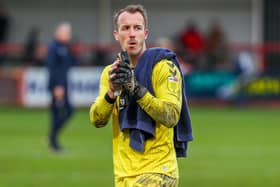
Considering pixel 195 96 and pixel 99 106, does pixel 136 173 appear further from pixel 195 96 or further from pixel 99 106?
pixel 195 96

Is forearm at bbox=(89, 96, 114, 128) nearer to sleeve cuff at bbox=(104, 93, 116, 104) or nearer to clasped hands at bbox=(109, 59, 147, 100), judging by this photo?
sleeve cuff at bbox=(104, 93, 116, 104)

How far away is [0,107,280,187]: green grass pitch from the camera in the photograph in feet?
49.6

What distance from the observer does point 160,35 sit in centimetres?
3622

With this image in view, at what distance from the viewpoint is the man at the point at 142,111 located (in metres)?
7.15

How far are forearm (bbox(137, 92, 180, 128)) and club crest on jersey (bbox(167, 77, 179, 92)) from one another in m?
0.12

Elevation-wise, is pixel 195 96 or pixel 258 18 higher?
pixel 258 18

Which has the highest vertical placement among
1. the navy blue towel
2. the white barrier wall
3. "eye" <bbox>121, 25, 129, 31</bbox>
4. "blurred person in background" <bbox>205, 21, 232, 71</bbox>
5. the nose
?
"eye" <bbox>121, 25, 129, 31</bbox>

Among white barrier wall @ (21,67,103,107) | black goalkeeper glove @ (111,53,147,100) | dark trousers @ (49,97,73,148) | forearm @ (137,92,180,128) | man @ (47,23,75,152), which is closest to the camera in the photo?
black goalkeeper glove @ (111,53,147,100)

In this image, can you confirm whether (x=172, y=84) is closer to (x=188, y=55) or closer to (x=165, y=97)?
(x=165, y=97)

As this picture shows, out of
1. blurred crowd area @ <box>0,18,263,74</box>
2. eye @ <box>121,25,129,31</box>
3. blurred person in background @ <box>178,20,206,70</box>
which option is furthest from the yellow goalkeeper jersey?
blurred person in background @ <box>178,20,206,70</box>

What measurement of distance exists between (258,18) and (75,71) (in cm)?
849

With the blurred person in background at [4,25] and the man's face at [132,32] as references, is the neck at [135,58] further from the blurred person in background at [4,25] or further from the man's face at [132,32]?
the blurred person in background at [4,25]

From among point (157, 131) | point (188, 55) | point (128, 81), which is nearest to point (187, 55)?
point (188, 55)

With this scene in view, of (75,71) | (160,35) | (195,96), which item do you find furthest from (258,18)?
(75,71)
